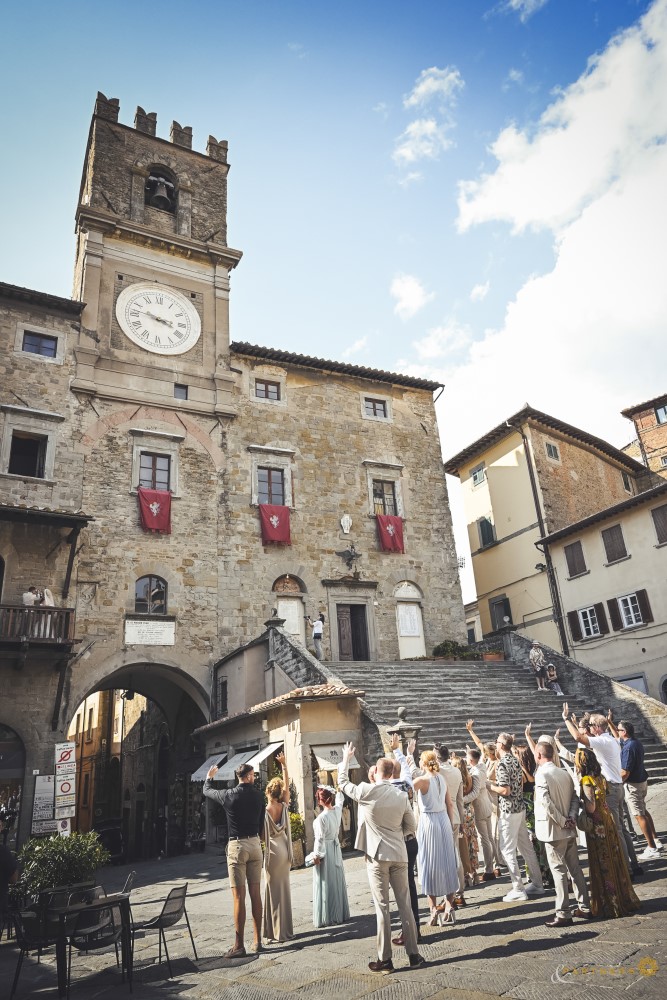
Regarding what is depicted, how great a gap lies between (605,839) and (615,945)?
115 cm

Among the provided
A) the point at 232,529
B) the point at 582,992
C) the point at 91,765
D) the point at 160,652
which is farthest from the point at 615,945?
the point at 91,765

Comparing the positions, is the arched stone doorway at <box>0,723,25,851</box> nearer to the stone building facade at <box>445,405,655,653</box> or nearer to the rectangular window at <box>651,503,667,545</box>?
the stone building facade at <box>445,405,655,653</box>

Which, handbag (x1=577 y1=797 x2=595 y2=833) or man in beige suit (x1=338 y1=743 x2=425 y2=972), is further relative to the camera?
handbag (x1=577 y1=797 x2=595 y2=833)

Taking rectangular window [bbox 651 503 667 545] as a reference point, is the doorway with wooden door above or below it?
below

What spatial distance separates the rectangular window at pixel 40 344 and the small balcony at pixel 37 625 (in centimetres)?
819

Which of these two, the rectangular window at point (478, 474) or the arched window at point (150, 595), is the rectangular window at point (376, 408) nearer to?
the rectangular window at point (478, 474)

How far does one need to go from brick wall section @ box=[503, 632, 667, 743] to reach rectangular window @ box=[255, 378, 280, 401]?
1198 centimetres

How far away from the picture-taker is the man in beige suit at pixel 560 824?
6.18 m

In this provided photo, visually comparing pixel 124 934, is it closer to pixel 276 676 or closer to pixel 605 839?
pixel 605 839

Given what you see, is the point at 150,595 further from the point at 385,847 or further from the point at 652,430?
the point at 652,430

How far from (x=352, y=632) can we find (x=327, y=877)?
1603 cm

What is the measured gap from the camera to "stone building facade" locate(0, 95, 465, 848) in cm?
1900

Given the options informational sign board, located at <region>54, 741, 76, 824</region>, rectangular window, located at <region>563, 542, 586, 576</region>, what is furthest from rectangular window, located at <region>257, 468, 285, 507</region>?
rectangular window, located at <region>563, 542, 586, 576</region>

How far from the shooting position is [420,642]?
24000 mm
